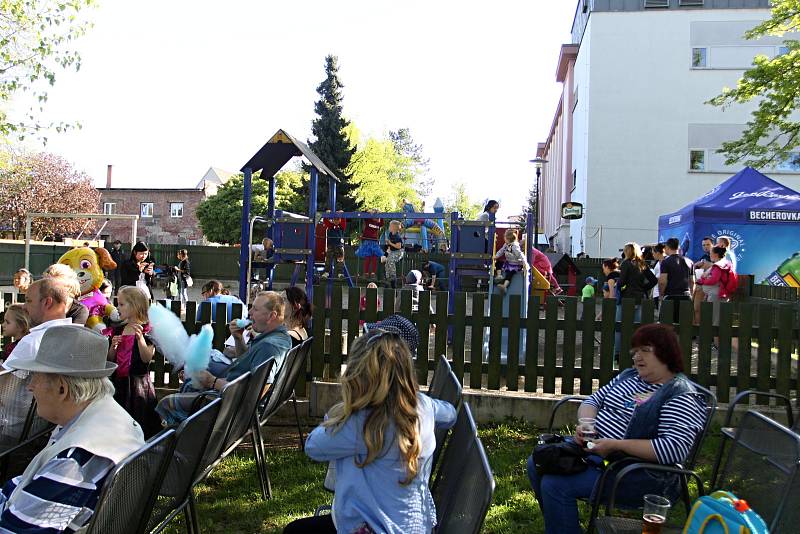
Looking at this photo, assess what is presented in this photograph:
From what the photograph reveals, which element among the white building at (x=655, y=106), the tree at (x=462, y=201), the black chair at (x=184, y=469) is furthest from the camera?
the tree at (x=462, y=201)

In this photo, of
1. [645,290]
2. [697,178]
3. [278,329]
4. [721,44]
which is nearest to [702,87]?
[721,44]

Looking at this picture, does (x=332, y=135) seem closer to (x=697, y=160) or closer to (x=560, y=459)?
(x=697, y=160)

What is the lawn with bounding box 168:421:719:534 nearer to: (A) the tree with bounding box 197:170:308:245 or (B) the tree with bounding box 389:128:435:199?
(A) the tree with bounding box 197:170:308:245

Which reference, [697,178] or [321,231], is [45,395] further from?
[697,178]

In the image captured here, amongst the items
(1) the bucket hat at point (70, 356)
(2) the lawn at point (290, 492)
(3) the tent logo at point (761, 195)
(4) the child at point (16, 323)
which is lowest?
(2) the lawn at point (290, 492)

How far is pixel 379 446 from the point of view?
8.34ft

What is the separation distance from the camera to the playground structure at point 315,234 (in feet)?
36.0

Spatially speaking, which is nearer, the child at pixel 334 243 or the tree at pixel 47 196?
the child at pixel 334 243

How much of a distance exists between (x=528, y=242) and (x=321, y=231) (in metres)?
4.06

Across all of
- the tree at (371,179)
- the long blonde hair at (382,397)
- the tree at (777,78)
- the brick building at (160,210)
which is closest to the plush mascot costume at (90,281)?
the long blonde hair at (382,397)

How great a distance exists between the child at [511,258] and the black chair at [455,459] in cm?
625

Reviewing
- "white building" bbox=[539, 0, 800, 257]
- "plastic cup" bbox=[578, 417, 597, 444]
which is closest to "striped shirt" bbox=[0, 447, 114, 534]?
"plastic cup" bbox=[578, 417, 597, 444]

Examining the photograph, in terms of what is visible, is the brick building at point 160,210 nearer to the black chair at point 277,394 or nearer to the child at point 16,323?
the child at point 16,323

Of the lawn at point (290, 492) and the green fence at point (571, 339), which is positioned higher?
the green fence at point (571, 339)
